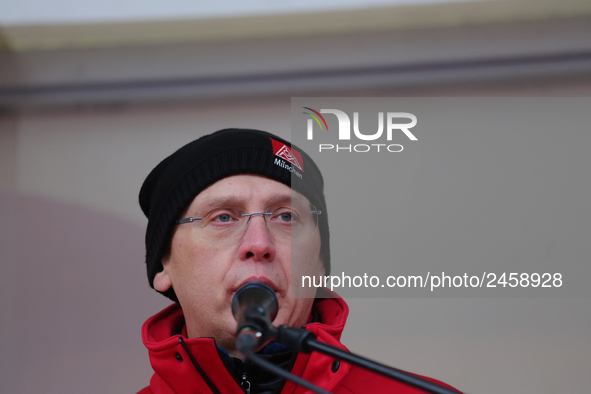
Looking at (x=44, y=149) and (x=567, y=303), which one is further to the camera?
(x=44, y=149)

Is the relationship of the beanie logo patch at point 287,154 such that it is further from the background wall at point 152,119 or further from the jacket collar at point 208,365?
the background wall at point 152,119

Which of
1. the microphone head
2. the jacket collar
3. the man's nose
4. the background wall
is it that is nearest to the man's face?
the man's nose

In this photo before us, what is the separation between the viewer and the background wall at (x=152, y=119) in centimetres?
225

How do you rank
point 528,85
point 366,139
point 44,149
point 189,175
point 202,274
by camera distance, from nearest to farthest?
point 202,274 < point 189,175 < point 366,139 < point 528,85 < point 44,149

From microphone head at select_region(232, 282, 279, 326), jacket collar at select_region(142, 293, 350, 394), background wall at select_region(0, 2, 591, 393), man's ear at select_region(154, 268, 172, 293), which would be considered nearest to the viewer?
microphone head at select_region(232, 282, 279, 326)

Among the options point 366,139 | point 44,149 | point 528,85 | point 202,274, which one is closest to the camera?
point 202,274

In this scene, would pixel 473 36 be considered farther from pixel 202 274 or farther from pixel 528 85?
pixel 202 274

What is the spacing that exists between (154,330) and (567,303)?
189 centimetres

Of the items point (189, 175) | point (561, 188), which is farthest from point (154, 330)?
point (561, 188)

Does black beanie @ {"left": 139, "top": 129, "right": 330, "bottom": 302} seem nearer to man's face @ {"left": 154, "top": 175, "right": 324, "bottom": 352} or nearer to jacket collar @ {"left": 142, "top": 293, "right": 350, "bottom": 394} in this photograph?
man's face @ {"left": 154, "top": 175, "right": 324, "bottom": 352}

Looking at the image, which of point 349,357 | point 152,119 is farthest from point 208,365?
point 152,119

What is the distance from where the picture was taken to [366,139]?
82.9 inches

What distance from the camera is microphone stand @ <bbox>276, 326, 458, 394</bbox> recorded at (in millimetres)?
663

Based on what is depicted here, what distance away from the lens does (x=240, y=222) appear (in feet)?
4.89
